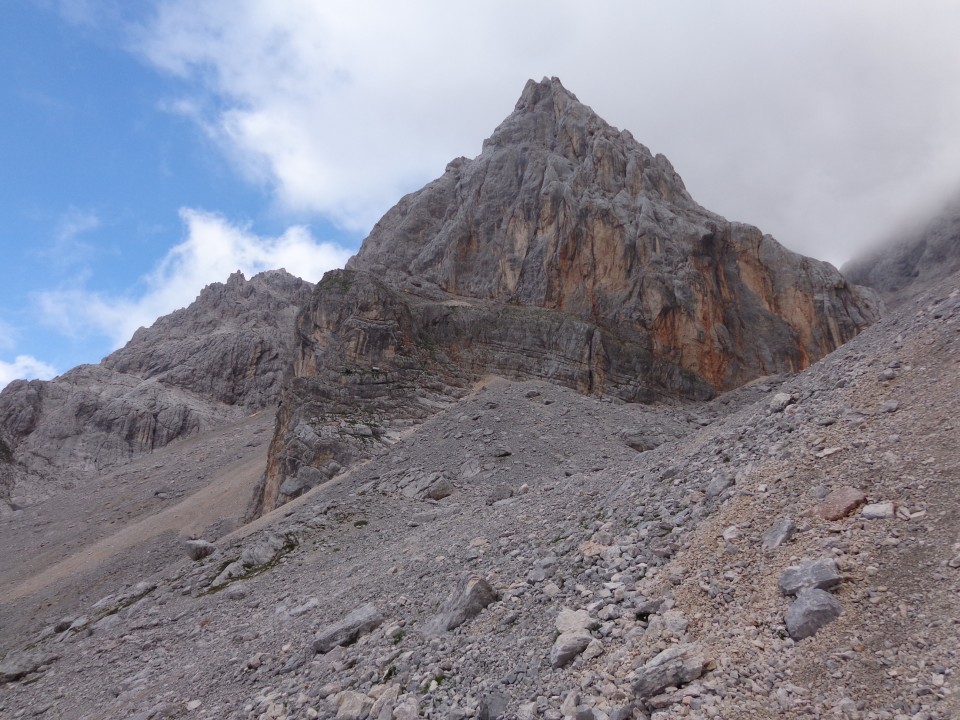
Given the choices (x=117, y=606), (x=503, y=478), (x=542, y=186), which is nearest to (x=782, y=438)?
(x=503, y=478)

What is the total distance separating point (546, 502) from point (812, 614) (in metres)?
10.1

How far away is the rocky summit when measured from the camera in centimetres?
767

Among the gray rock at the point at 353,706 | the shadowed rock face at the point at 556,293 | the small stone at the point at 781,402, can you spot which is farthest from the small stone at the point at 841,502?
the shadowed rock face at the point at 556,293

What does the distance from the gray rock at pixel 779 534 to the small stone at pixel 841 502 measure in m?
0.45

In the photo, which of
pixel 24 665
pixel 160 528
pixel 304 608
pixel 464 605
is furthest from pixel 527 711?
pixel 160 528

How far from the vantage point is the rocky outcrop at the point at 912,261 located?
8638 cm

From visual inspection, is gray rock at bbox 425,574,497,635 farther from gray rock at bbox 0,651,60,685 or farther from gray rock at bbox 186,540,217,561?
gray rock at bbox 186,540,217,561

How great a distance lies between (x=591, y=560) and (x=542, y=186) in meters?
42.9

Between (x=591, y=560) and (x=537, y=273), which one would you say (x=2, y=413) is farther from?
(x=591, y=560)

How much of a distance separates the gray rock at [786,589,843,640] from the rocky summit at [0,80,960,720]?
0.03 meters

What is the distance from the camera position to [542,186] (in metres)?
50.6

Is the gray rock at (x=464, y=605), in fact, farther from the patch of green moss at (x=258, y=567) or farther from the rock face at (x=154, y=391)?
the rock face at (x=154, y=391)

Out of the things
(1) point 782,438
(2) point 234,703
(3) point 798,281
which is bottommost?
(2) point 234,703

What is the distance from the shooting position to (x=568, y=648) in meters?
8.83
